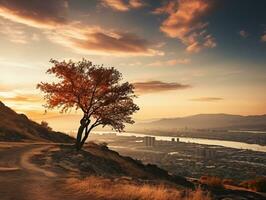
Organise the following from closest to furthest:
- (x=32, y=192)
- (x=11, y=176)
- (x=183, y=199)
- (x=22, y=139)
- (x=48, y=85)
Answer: (x=183, y=199) < (x=32, y=192) < (x=11, y=176) < (x=48, y=85) < (x=22, y=139)

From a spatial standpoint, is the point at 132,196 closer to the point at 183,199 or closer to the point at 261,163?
Answer: the point at 183,199

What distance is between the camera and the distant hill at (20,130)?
2577 inches

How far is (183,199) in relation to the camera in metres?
18.1

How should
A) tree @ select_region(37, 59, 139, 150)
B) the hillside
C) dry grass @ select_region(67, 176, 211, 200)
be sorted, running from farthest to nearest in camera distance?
tree @ select_region(37, 59, 139, 150) < the hillside < dry grass @ select_region(67, 176, 211, 200)

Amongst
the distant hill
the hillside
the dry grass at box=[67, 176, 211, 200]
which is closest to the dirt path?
the hillside

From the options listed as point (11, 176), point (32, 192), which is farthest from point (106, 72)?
point (32, 192)

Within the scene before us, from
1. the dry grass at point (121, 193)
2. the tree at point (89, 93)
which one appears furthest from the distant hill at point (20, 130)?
the dry grass at point (121, 193)

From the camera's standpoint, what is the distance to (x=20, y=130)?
71.7m

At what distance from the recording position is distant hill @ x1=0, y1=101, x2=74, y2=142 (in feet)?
215

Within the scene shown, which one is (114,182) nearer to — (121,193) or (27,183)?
(121,193)

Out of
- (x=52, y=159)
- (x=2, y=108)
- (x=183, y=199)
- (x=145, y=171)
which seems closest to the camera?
(x=183, y=199)

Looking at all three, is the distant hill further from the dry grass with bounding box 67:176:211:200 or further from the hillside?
the dry grass with bounding box 67:176:211:200

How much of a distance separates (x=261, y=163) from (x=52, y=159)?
159930mm

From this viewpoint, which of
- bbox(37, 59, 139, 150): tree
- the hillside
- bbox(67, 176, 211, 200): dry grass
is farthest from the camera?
bbox(37, 59, 139, 150): tree
